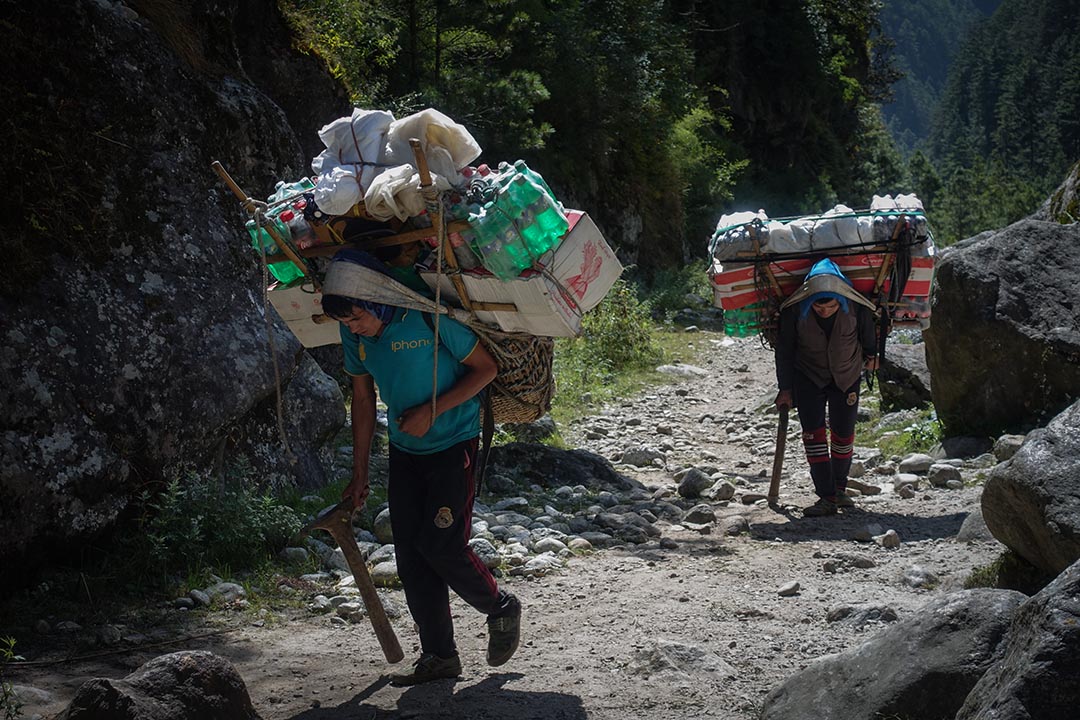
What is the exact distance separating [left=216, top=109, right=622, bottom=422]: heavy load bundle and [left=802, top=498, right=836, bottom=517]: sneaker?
3950 millimetres

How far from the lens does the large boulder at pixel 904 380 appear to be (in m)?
11.1

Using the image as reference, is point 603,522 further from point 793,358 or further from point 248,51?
point 248,51

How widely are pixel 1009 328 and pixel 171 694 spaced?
7.65 meters

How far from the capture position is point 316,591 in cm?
609

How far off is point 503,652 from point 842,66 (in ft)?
124

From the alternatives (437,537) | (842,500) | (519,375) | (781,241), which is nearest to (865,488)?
(842,500)

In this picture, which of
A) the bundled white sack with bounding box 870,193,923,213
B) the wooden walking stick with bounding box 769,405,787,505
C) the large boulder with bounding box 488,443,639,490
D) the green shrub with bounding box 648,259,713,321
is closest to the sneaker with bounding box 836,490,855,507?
the wooden walking stick with bounding box 769,405,787,505

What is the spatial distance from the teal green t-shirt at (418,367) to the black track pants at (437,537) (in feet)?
0.23

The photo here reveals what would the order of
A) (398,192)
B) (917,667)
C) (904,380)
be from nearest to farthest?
(917,667), (398,192), (904,380)

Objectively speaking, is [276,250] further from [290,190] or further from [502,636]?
[502,636]

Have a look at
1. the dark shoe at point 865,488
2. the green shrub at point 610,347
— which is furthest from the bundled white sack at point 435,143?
the green shrub at point 610,347

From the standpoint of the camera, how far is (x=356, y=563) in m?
4.62

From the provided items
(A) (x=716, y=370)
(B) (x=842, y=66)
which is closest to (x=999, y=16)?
(B) (x=842, y=66)

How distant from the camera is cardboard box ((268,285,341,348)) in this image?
193 inches
